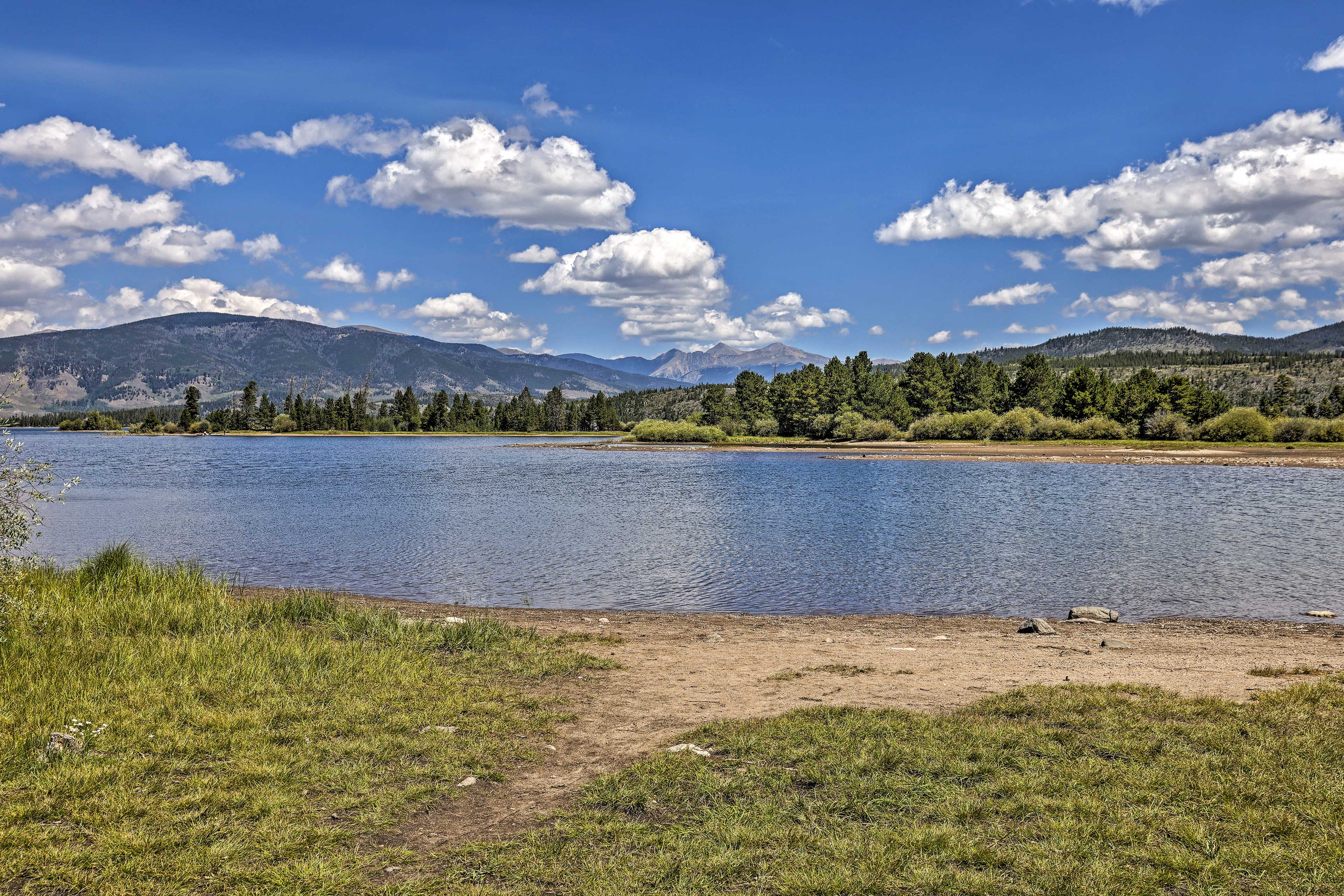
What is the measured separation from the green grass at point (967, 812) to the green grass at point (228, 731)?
1.62 metres

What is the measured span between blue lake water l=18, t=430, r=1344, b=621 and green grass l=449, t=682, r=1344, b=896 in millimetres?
12248

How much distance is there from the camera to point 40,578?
1521 cm

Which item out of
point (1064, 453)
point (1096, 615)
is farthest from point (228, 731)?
point (1064, 453)

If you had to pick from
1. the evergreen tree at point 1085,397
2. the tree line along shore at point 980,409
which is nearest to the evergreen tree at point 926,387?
the tree line along shore at point 980,409

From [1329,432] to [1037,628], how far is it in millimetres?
124025

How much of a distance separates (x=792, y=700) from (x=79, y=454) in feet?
432

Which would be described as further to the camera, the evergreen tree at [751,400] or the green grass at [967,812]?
the evergreen tree at [751,400]

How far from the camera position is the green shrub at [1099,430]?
123125mm

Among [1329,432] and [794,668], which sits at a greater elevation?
[1329,432]

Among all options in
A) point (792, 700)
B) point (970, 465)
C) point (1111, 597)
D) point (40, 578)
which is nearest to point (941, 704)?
point (792, 700)

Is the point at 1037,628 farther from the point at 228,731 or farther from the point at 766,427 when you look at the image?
the point at 766,427

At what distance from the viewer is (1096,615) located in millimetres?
20281

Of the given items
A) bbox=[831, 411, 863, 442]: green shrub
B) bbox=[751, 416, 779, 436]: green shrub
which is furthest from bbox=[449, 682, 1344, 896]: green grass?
bbox=[751, 416, 779, 436]: green shrub

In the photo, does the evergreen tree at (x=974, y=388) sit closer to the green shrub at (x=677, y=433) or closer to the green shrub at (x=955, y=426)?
the green shrub at (x=955, y=426)
